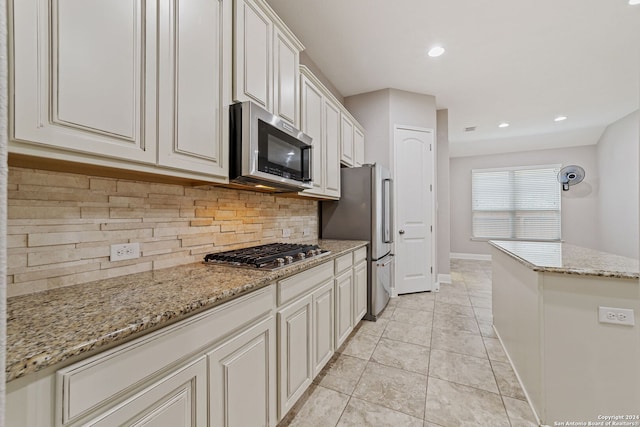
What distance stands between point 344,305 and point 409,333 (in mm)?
893

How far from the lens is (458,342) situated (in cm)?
244

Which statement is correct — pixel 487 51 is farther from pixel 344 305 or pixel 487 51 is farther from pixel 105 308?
pixel 105 308

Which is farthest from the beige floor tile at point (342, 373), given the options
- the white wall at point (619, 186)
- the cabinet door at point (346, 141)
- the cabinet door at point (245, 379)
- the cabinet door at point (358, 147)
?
the white wall at point (619, 186)

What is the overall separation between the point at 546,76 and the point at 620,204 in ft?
11.0

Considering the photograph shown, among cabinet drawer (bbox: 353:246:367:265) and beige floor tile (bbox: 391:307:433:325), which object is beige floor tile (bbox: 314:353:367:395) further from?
beige floor tile (bbox: 391:307:433:325)

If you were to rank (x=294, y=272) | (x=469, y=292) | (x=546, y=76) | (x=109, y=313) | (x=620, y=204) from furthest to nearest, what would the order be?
(x=620, y=204) → (x=469, y=292) → (x=546, y=76) → (x=294, y=272) → (x=109, y=313)

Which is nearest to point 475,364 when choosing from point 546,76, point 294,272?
point 294,272

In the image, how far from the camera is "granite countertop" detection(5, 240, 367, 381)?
57 centimetres

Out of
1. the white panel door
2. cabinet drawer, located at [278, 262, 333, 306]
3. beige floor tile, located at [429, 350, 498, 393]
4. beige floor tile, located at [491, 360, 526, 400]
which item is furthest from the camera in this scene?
the white panel door

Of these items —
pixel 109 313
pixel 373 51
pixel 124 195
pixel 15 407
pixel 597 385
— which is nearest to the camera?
pixel 15 407

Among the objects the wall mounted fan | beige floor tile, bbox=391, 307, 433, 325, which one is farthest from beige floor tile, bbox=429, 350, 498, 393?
the wall mounted fan

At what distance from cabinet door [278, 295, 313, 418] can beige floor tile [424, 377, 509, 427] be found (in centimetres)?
77

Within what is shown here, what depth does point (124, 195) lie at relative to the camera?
1234 mm

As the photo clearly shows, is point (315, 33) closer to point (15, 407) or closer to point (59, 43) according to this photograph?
point (59, 43)
